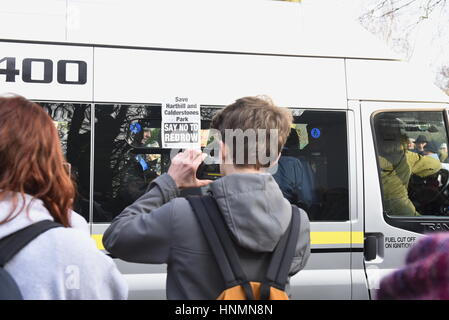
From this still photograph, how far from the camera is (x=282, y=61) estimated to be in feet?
13.7

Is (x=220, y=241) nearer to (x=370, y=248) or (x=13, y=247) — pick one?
(x=13, y=247)

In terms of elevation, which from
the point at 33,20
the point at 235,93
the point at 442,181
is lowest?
the point at 442,181

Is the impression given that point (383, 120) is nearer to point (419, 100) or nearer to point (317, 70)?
point (419, 100)

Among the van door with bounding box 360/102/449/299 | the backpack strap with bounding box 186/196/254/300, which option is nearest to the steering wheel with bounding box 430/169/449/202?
the van door with bounding box 360/102/449/299

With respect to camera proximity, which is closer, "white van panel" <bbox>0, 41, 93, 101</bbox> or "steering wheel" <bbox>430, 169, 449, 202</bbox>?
"white van panel" <bbox>0, 41, 93, 101</bbox>

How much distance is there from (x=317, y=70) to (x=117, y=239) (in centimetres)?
290

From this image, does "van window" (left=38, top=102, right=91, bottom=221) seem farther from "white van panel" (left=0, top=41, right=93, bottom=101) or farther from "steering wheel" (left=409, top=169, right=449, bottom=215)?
"steering wheel" (left=409, top=169, right=449, bottom=215)

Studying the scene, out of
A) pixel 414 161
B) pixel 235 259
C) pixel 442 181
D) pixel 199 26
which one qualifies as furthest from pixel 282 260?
pixel 442 181

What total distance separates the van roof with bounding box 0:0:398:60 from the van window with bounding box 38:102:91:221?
0.53 meters

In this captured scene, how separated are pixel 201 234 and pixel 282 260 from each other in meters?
0.28

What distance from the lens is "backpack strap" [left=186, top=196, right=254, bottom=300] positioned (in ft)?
5.24

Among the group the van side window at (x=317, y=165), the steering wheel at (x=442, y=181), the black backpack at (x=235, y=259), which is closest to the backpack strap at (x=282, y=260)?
the black backpack at (x=235, y=259)

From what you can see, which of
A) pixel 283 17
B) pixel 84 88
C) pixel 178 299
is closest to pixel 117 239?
pixel 178 299

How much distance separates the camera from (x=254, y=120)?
1.79 meters
